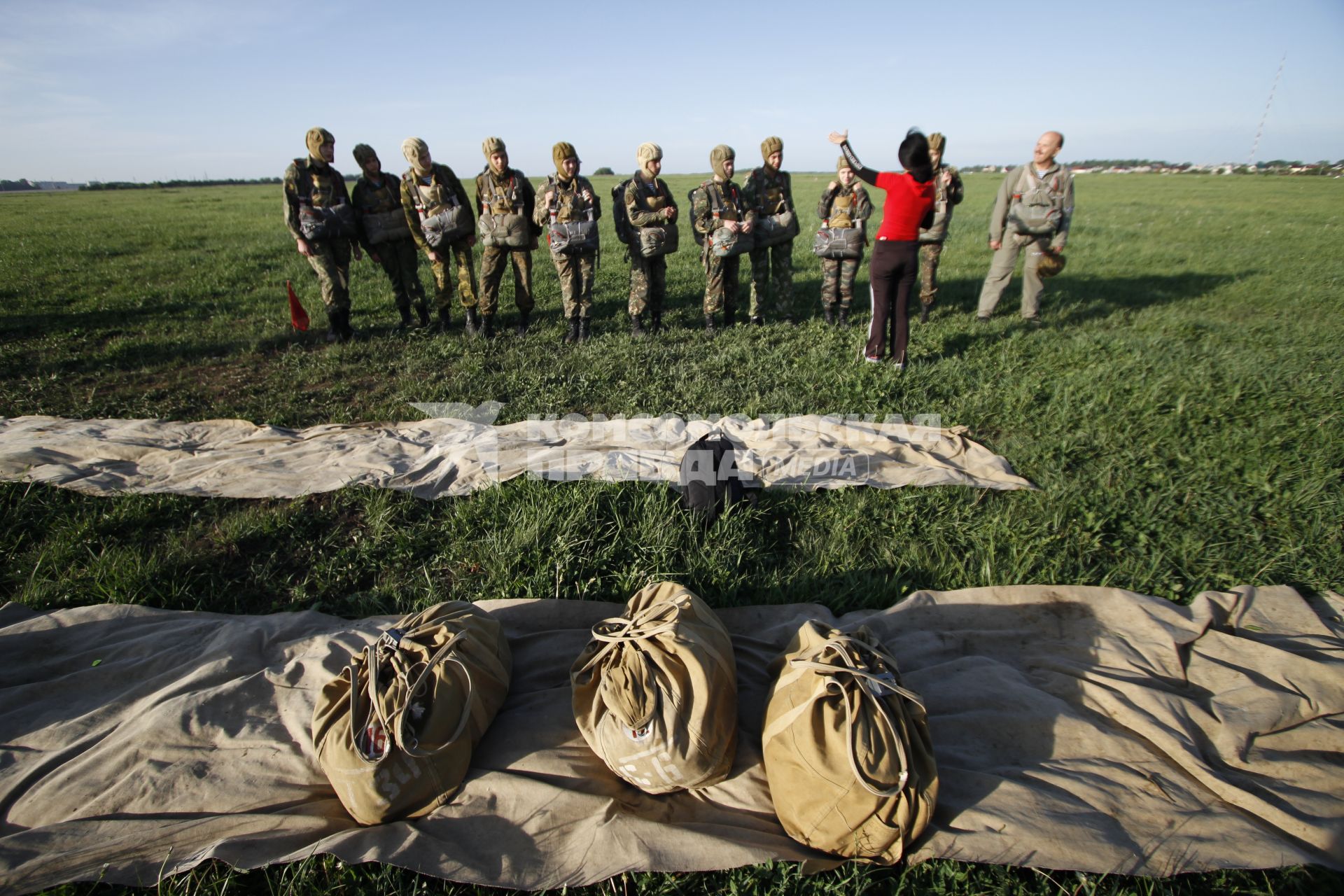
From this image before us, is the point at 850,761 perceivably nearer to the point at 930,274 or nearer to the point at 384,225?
the point at 384,225

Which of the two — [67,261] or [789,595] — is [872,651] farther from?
[67,261]

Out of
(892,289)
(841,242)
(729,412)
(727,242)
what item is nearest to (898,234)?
(892,289)

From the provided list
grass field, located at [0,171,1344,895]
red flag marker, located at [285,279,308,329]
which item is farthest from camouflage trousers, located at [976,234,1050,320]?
red flag marker, located at [285,279,308,329]

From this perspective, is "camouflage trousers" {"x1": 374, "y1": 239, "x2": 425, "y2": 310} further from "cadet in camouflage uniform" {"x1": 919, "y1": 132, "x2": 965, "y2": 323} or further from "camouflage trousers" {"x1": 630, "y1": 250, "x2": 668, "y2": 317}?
"cadet in camouflage uniform" {"x1": 919, "y1": 132, "x2": 965, "y2": 323}

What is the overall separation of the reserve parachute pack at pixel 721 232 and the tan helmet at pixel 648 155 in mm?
552

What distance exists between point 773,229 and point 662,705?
6678 millimetres

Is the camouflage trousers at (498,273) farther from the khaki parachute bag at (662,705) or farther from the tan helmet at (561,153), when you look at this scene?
the khaki parachute bag at (662,705)

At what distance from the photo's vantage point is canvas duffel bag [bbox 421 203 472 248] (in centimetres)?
719

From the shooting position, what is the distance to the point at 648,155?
7152mm

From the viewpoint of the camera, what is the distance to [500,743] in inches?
95.0

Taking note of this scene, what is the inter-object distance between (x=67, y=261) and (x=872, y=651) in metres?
16.0

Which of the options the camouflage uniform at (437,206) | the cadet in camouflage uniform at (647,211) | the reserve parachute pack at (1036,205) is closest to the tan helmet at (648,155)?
the cadet in camouflage uniform at (647,211)

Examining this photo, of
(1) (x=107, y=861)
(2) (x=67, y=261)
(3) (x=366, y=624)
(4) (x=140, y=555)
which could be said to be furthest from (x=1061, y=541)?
(2) (x=67, y=261)

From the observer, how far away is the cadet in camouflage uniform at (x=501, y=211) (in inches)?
279
